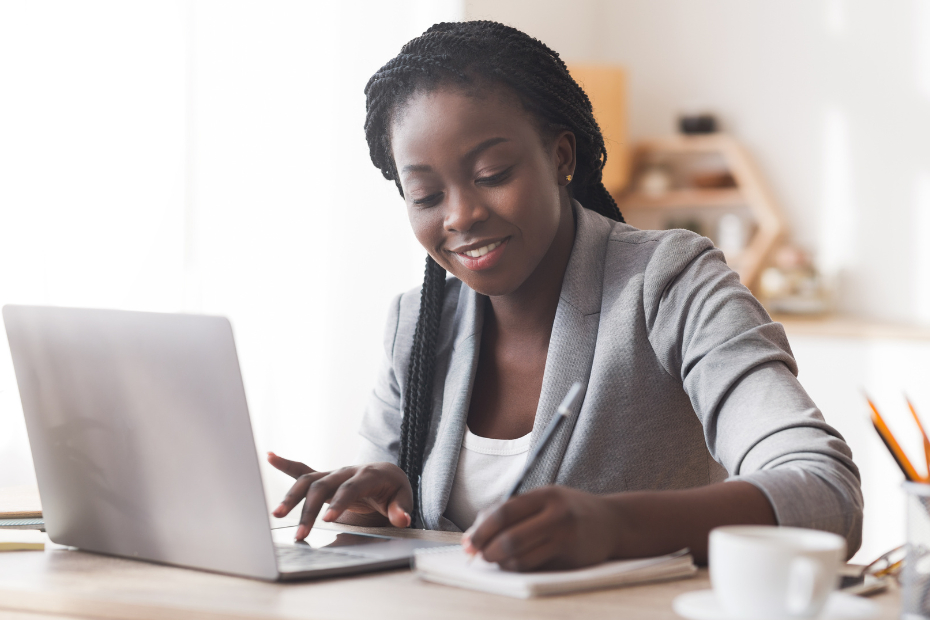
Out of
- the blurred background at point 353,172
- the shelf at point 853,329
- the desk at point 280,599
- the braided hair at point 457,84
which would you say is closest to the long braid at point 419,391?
the braided hair at point 457,84

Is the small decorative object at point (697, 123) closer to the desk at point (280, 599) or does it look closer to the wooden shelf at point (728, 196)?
the wooden shelf at point (728, 196)

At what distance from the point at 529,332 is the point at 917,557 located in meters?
0.74

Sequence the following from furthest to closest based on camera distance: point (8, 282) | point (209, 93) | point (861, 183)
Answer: point (861, 183) → point (209, 93) → point (8, 282)

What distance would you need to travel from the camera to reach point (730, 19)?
3787 mm

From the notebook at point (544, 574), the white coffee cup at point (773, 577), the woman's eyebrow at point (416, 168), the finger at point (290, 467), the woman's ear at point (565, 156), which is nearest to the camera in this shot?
the white coffee cup at point (773, 577)

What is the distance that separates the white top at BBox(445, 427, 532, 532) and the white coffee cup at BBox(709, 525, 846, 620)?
0.58m

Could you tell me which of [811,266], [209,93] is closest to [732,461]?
[209,93]

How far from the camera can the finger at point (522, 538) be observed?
29.8 inches

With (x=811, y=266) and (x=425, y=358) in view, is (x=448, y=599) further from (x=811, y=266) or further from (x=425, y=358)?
(x=811, y=266)

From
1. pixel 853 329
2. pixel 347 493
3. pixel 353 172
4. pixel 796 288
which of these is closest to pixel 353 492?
pixel 347 493

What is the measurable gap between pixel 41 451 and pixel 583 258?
0.68m

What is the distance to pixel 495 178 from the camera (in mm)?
1188

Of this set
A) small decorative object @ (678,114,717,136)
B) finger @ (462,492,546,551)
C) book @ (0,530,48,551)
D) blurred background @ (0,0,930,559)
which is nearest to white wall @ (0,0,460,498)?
blurred background @ (0,0,930,559)

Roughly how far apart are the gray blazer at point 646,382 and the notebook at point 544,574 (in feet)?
0.45
